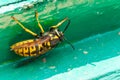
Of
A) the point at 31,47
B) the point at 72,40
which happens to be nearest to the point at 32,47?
the point at 31,47

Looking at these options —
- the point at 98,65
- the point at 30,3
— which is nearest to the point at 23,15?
the point at 30,3

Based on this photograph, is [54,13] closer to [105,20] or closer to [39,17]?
[39,17]

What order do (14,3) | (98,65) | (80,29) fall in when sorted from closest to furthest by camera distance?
(14,3) < (98,65) < (80,29)

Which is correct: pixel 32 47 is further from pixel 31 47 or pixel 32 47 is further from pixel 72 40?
pixel 72 40

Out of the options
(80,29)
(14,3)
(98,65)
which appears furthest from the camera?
(80,29)

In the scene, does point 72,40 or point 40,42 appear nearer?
point 40,42
